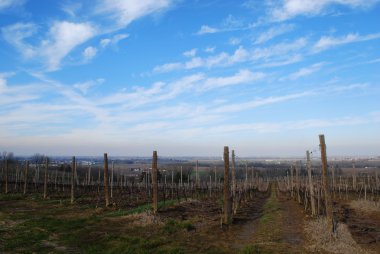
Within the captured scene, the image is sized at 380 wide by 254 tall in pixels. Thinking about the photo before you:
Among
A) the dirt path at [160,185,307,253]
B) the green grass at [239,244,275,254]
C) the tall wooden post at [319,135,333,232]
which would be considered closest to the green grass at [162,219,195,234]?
the dirt path at [160,185,307,253]

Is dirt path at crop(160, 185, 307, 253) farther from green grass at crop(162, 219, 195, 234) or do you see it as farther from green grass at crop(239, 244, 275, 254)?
green grass at crop(162, 219, 195, 234)

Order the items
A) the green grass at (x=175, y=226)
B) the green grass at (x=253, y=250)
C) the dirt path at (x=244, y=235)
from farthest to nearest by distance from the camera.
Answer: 1. the green grass at (x=175, y=226)
2. the dirt path at (x=244, y=235)
3. the green grass at (x=253, y=250)

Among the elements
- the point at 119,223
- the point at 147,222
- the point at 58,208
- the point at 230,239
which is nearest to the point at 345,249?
the point at 230,239

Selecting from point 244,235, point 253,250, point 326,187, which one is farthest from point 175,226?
point 326,187

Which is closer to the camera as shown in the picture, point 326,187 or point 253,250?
point 253,250

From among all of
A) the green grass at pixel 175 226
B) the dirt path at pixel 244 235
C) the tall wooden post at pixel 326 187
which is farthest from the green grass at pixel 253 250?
the green grass at pixel 175 226

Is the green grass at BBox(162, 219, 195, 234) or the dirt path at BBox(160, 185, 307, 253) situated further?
the green grass at BBox(162, 219, 195, 234)

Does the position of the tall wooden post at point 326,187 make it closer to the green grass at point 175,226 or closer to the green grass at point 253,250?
the green grass at point 253,250

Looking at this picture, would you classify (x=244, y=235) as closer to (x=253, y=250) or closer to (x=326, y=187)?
(x=253, y=250)

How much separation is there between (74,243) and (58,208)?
37.1 feet

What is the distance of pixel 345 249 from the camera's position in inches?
436

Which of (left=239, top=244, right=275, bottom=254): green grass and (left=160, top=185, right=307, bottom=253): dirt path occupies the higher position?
(left=239, top=244, right=275, bottom=254): green grass

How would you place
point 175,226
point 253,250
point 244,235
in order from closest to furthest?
point 253,250
point 244,235
point 175,226

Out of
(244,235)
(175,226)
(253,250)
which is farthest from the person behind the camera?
(175,226)
